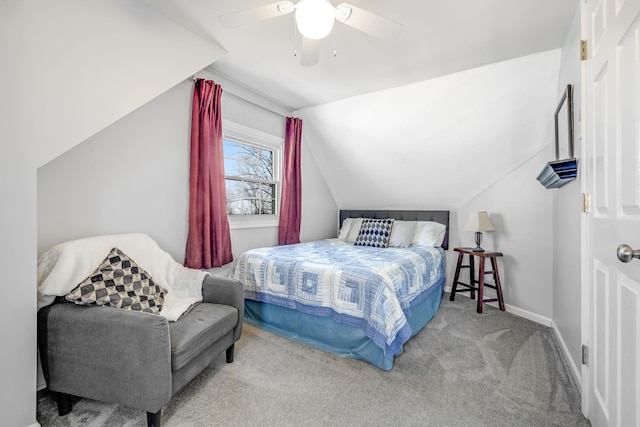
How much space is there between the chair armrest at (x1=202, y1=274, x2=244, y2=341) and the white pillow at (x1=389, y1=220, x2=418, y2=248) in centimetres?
217

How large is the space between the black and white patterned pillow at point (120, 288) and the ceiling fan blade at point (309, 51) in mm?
1769

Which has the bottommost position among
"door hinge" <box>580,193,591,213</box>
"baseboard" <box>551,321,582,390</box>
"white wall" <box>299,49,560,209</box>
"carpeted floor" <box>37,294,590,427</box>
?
"carpeted floor" <box>37,294,590,427</box>

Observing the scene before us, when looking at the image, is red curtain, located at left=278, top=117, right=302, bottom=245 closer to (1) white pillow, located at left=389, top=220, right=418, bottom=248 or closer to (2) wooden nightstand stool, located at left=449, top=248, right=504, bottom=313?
(1) white pillow, located at left=389, top=220, right=418, bottom=248

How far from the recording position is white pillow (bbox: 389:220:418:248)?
143 inches

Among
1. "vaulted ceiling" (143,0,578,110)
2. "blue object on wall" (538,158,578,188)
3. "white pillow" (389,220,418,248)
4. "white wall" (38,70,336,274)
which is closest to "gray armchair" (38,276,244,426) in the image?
"white wall" (38,70,336,274)

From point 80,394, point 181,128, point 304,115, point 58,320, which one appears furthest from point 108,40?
point 304,115

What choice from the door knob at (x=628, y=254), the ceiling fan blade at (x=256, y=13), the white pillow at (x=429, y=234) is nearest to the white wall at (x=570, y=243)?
the door knob at (x=628, y=254)

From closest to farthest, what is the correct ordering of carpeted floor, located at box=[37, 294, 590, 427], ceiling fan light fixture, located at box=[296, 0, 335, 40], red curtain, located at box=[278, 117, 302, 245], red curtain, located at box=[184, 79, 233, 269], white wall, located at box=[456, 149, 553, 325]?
ceiling fan light fixture, located at box=[296, 0, 335, 40], carpeted floor, located at box=[37, 294, 590, 427], red curtain, located at box=[184, 79, 233, 269], white wall, located at box=[456, 149, 553, 325], red curtain, located at box=[278, 117, 302, 245]

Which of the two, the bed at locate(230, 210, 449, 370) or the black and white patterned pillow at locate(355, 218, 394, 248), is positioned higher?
the black and white patterned pillow at locate(355, 218, 394, 248)

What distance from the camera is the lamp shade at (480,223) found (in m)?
3.24

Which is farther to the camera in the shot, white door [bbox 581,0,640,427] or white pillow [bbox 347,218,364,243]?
white pillow [bbox 347,218,364,243]

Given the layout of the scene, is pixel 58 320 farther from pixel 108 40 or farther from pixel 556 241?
pixel 556 241

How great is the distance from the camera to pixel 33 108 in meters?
1.42

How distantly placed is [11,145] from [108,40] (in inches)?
32.1
